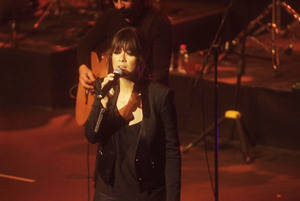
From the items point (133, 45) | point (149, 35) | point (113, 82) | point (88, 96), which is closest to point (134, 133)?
point (113, 82)

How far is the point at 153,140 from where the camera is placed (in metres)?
3.31

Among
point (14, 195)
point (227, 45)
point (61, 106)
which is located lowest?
point (14, 195)

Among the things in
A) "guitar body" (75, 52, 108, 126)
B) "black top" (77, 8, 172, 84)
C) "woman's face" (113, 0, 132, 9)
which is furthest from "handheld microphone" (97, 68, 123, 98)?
"guitar body" (75, 52, 108, 126)

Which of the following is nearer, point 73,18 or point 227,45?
point 227,45

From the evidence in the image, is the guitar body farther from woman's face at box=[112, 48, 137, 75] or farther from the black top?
woman's face at box=[112, 48, 137, 75]

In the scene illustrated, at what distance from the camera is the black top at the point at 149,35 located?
14.9 ft

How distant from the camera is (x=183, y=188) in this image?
5707mm

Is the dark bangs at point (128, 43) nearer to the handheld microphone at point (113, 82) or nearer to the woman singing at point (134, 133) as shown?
the woman singing at point (134, 133)

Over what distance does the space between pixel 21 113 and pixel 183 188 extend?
2.78m

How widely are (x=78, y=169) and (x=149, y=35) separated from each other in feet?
6.55

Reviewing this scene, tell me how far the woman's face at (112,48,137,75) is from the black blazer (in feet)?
0.42

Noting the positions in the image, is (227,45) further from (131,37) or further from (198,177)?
(131,37)

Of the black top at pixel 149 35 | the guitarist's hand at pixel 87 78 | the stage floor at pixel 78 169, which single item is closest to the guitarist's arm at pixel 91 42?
the black top at pixel 149 35

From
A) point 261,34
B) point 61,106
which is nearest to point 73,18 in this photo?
point 61,106
